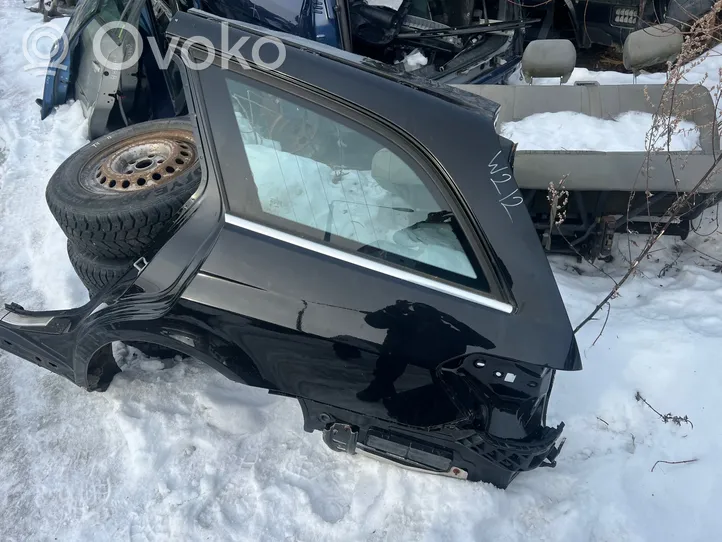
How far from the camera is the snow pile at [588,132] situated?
11.6 ft

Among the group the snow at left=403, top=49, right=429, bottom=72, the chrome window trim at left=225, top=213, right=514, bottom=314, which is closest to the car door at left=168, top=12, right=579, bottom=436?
the chrome window trim at left=225, top=213, right=514, bottom=314

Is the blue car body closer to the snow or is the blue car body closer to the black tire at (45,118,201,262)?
the snow

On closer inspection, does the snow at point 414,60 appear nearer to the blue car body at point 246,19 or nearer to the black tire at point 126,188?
the blue car body at point 246,19

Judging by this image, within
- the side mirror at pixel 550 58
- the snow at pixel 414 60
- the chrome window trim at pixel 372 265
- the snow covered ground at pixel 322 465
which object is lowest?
the snow covered ground at pixel 322 465

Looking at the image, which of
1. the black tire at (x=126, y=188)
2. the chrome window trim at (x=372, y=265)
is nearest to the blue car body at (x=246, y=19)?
the black tire at (x=126, y=188)

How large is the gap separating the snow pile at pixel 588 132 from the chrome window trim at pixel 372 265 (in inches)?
→ 74.6

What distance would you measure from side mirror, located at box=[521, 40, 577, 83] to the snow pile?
48 centimetres

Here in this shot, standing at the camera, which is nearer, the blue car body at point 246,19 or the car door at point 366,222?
the car door at point 366,222

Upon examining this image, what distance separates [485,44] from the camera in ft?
18.1

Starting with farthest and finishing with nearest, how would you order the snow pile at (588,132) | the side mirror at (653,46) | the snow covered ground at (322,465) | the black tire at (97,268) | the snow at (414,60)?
the snow at (414,60), the side mirror at (653,46), the snow pile at (588,132), the black tire at (97,268), the snow covered ground at (322,465)

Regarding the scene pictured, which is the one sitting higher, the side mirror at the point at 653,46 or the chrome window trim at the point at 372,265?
the side mirror at the point at 653,46

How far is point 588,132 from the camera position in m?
3.68

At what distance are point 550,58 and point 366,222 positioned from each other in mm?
2830

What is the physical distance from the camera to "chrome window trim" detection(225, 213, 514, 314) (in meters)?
1.97
